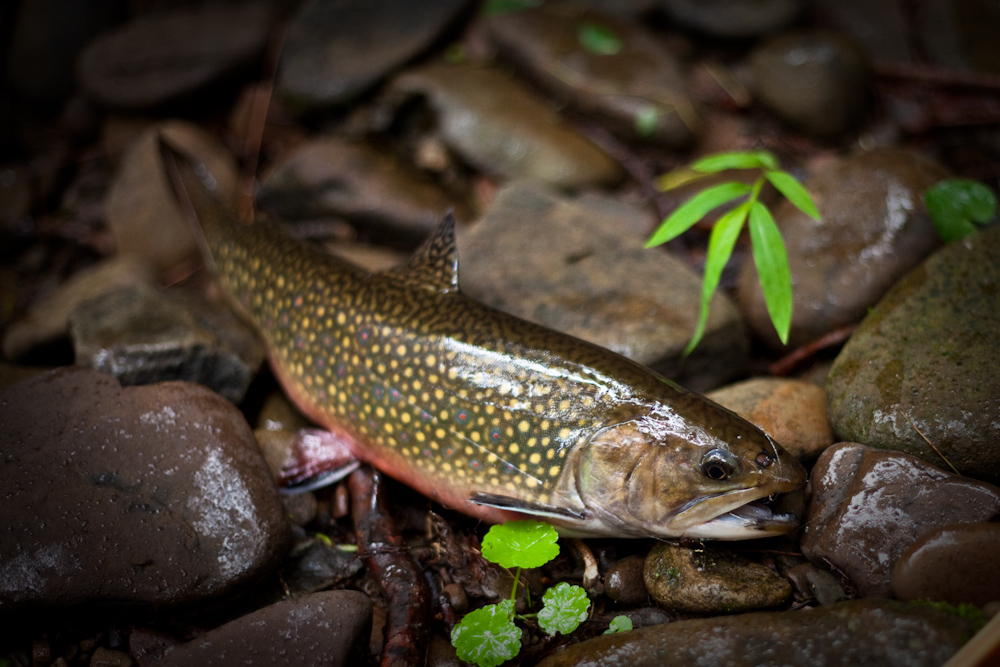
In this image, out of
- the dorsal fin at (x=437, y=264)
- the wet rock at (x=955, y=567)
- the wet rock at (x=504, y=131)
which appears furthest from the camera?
the wet rock at (x=504, y=131)

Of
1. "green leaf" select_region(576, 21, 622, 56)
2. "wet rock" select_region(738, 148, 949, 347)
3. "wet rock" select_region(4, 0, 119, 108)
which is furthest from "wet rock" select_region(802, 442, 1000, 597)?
"wet rock" select_region(4, 0, 119, 108)

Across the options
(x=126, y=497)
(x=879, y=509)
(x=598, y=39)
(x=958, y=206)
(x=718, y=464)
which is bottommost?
(x=126, y=497)

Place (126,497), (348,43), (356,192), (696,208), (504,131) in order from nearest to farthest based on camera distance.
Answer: (126,497) < (696,208) < (356,192) < (504,131) < (348,43)

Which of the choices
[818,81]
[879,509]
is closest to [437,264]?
[879,509]

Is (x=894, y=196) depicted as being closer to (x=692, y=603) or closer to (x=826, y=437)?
(x=826, y=437)

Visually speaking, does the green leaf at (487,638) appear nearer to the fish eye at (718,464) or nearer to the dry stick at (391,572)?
the dry stick at (391,572)

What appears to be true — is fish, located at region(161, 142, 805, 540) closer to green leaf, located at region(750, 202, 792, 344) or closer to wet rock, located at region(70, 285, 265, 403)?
wet rock, located at region(70, 285, 265, 403)

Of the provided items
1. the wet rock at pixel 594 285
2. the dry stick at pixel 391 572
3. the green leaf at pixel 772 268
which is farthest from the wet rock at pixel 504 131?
the dry stick at pixel 391 572

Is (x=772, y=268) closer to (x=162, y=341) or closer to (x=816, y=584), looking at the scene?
(x=816, y=584)
